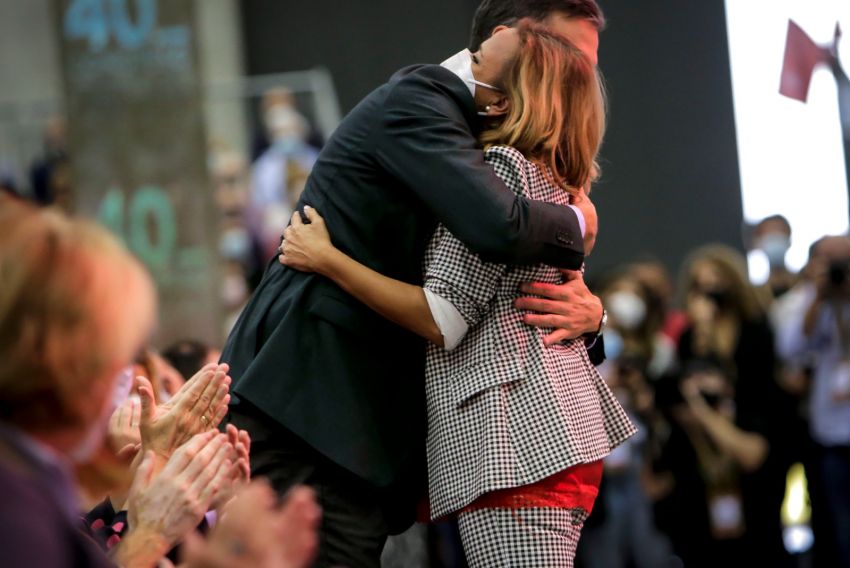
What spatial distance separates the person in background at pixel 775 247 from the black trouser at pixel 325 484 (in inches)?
186

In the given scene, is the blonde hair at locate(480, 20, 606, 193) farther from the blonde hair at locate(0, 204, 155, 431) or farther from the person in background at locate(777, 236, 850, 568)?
the person in background at locate(777, 236, 850, 568)

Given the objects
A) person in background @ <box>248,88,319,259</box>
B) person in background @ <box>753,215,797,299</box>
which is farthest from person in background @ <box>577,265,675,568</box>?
person in background @ <box>248,88,319,259</box>

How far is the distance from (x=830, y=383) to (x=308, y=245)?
369 cm

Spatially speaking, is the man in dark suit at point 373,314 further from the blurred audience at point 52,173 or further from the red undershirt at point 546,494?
the blurred audience at point 52,173

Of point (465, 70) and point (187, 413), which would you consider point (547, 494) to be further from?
point (465, 70)

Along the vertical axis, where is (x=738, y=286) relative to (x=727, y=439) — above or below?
above

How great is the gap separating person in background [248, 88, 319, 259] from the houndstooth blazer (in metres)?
6.55

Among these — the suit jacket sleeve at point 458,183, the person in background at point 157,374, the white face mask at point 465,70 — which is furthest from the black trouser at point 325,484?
the person in background at point 157,374

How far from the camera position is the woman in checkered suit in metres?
2.51

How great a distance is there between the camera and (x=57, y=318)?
1.43 meters

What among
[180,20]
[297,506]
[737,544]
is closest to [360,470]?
[297,506]

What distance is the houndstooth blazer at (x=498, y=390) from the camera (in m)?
2.50

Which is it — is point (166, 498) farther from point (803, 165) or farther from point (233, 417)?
point (803, 165)

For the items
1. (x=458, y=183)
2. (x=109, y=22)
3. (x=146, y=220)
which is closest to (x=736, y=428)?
(x=146, y=220)
